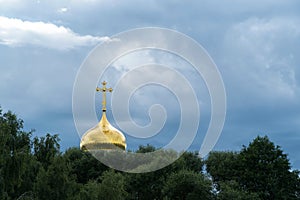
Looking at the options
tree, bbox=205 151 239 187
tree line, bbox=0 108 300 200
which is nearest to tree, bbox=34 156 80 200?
tree line, bbox=0 108 300 200

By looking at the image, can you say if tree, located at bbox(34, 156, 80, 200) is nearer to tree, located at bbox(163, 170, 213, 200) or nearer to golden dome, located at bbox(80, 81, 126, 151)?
tree, located at bbox(163, 170, 213, 200)

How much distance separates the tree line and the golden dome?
66.2 inches

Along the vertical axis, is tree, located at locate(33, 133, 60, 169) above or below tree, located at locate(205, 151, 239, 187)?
below

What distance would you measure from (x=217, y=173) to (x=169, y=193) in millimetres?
6966

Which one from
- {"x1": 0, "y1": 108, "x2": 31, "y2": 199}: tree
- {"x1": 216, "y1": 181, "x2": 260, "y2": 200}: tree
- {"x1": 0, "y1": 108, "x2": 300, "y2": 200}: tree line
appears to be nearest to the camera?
{"x1": 0, "y1": 108, "x2": 31, "y2": 199}: tree

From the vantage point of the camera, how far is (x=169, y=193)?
44.1 meters

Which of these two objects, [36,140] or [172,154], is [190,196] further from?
[36,140]

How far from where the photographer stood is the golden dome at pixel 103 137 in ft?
167

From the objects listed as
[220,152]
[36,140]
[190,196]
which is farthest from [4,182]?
[220,152]

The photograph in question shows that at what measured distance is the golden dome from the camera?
50.8 m

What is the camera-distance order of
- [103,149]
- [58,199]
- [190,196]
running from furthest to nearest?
[103,149] < [190,196] < [58,199]

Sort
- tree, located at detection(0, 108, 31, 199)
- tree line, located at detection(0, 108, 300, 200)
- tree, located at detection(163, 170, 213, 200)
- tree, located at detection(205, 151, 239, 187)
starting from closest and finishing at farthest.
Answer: tree, located at detection(0, 108, 31, 199), tree line, located at detection(0, 108, 300, 200), tree, located at detection(163, 170, 213, 200), tree, located at detection(205, 151, 239, 187)

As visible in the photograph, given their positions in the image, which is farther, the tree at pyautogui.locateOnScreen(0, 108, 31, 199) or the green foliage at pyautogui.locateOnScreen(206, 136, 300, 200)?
the green foliage at pyautogui.locateOnScreen(206, 136, 300, 200)

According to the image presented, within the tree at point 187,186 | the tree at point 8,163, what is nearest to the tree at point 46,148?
the tree at point 8,163
